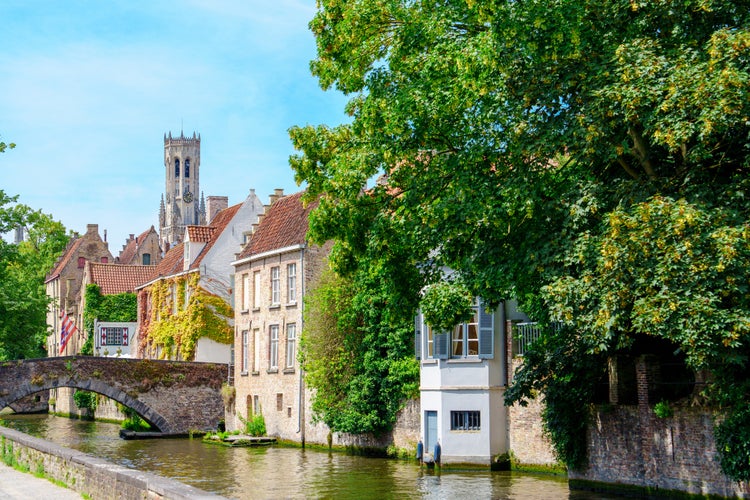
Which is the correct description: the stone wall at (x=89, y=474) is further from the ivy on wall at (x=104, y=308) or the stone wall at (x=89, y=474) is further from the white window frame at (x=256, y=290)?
the ivy on wall at (x=104, y=308)

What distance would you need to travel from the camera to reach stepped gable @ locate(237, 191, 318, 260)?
45.5 m

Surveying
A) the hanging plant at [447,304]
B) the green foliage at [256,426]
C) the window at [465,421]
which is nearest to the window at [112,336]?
the green foliage at [256,426]

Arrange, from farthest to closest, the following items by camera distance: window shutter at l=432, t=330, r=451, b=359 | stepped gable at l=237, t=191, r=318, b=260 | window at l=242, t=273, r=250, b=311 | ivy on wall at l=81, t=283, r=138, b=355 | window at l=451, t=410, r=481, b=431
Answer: ivy on wall at l=81, t=283, r=138, b=355 → window at l=242, t=273, r=250, b=311 → stepped gable at l=237, t=191, r=318, b=260 → window shutter at l=432, t=330, r=451, b=359 → window at l=451, t=410, r=481, b=431

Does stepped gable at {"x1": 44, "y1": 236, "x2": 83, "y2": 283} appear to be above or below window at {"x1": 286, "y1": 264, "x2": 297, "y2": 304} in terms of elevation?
above

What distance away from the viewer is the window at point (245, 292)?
4938 centimetres

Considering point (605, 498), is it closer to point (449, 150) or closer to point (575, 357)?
point (575, 357)

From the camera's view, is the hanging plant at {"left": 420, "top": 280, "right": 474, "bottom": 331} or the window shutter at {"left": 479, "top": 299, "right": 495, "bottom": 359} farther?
the window shutter at {"left": 479, "top": 299, "right": 495, "bottom": 359}

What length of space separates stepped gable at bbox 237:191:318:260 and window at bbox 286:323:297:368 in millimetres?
3733

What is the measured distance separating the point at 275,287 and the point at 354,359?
349 inches

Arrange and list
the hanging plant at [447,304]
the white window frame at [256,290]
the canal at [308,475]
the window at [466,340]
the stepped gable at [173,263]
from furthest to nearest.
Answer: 1. the stepped gable at [173,263]
2. the white window frame at [256,290]
3. the window at [466,340]
4. the canal at [308,475]
5. the hanging plant at [447,304]

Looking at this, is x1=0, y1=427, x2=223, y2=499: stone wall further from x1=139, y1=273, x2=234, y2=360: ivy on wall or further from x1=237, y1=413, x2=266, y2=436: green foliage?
x1=139, y1=273, x2=234, y2=360: ivy on wall

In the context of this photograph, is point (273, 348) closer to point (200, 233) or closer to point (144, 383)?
point (144, 383)

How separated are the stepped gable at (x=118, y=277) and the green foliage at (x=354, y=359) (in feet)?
120

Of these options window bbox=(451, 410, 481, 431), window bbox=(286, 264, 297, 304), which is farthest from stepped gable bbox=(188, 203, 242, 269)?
window bbox=(451, 410, 481, 431)
